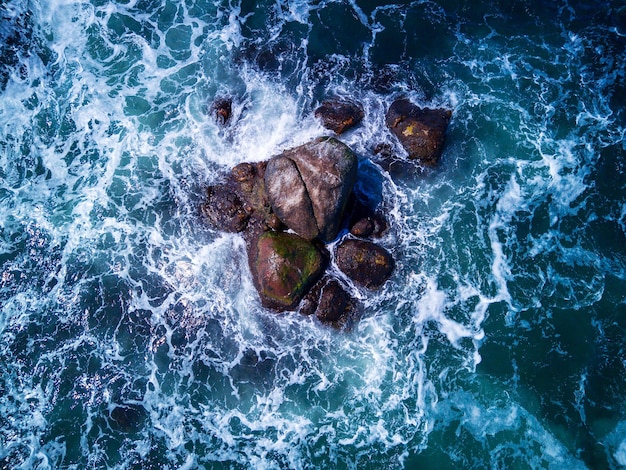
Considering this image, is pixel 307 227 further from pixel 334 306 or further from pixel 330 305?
pixel 334 306

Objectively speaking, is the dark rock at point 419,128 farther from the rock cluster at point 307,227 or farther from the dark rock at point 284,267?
the dark rock at point 284,267

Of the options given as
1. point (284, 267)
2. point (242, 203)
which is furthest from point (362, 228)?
point (242, 203)

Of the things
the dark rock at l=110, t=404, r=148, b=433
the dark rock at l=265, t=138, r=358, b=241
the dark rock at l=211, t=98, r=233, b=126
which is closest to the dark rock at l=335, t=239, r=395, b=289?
the dark rock at l=265, t=138, r=358, b=241

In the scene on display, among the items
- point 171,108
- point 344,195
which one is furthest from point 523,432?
point 171,108

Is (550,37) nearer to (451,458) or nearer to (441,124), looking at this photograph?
(441,124)

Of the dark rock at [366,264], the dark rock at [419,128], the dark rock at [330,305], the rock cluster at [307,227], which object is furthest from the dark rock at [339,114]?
the dark rock at [330,305]
